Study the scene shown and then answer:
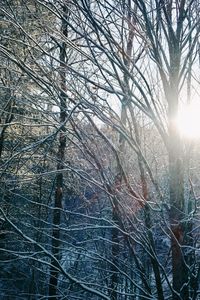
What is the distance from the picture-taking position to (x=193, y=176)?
4.48 meters

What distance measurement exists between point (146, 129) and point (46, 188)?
8.24m

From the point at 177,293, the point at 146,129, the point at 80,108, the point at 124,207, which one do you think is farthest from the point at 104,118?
the point at 177,293

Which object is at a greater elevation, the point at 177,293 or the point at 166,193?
the point at 166,193

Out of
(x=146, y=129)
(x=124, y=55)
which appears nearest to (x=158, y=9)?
(x=124, y=55)

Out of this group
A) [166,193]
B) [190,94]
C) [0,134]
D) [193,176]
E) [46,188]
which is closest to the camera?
[190,94]

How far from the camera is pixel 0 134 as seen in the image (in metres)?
10.3

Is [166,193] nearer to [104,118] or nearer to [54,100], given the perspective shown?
[104,118]

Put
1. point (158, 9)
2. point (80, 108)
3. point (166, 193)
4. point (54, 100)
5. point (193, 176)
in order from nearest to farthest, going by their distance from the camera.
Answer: point (158, 9)
point (80, 108)
point (54, 100)
point (166, 193)
point (193, 176)

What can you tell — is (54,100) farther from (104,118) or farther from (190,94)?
(190,94)

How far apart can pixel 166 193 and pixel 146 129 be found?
0.75 m

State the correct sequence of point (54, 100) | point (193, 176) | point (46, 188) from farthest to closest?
1. point (46, 188)
2. point (193, 176)
3. point (54, 100)

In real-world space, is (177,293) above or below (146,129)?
below

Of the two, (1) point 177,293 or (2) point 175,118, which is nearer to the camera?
(1) point 177,293

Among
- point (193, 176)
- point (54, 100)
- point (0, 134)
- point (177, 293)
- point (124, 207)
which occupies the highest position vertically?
point (0, 134)
